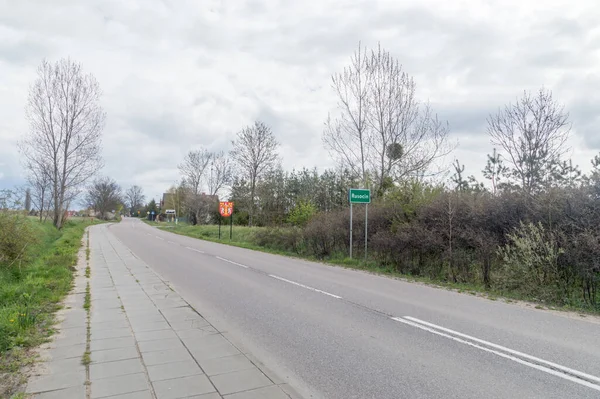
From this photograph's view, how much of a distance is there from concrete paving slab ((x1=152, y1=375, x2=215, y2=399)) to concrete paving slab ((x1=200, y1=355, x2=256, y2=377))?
20cm

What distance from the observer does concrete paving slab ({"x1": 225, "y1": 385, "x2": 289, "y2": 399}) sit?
12.7ft

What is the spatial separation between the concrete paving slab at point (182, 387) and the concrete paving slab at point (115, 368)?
538 millimetres

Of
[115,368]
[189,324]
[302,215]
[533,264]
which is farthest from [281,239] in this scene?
[115,368]

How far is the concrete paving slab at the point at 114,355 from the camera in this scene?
191 inches

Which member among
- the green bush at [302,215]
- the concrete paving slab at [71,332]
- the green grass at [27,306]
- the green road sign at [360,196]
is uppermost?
the green road sign at [360,196]

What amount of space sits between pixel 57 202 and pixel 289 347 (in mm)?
42001

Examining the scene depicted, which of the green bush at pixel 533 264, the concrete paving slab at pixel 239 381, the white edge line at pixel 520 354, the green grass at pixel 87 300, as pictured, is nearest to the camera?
the concrete paving slab at pixel 239 381

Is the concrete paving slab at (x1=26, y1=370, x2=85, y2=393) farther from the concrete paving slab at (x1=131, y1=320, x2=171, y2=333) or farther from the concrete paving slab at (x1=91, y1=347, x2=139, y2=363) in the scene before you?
the concrete paving slab at (x1=131, y1=320, x2=171, y2=333)

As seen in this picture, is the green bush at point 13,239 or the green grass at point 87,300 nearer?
the green grass at point 87,300

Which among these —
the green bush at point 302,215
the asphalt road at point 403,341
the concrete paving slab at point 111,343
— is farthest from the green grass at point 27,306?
the green bush at point 302,215

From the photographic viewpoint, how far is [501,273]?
11039 mm

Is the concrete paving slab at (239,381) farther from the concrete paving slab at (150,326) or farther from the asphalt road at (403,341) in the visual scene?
the concrete paving slab at (150,326)

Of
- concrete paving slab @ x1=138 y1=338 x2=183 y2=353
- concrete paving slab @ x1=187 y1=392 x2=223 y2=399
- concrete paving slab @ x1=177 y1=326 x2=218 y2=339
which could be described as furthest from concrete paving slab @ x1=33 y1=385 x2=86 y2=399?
concrete paving slab @ x1=177 y1=326 x2=218 y2=339

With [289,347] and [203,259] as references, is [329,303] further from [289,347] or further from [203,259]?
[203,259]
